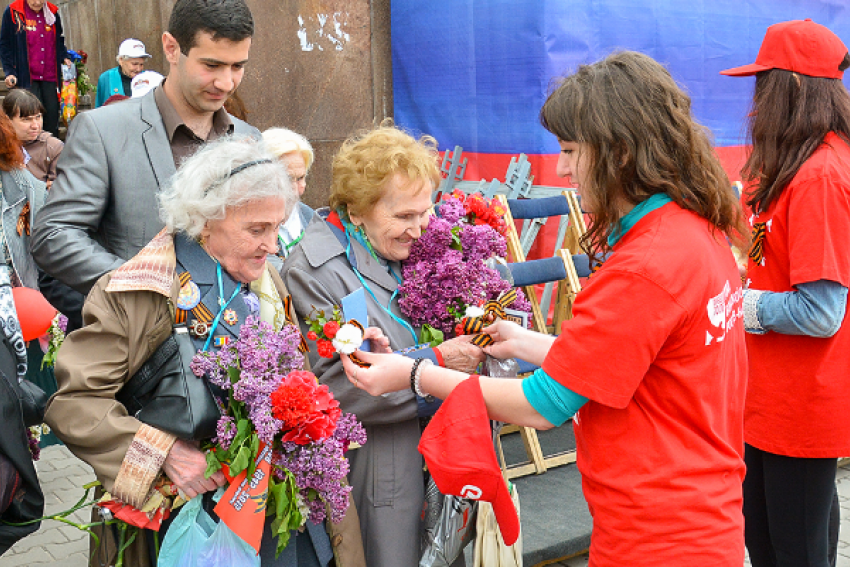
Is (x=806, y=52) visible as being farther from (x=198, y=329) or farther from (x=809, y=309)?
(x=198, y=329)

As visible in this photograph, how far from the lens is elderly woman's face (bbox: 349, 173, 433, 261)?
2797mm

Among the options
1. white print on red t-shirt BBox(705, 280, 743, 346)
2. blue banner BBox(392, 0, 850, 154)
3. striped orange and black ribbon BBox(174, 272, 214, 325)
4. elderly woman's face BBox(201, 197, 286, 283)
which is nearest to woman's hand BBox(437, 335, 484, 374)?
elderly woman's face BBox(201, 197, 286, 283)

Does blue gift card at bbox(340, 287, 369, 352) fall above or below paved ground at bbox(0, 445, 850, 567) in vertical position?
above

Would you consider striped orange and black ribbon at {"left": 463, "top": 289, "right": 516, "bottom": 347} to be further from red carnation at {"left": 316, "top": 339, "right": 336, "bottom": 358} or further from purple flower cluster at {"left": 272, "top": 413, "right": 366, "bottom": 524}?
purple flower cluster at {"left": 272, "top": 413, "right": 366, "bottom": 524}

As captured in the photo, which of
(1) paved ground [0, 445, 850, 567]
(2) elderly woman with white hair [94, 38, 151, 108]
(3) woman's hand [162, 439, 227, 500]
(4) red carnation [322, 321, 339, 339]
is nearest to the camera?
(3) woman's hand [162, 439, 227, 500]

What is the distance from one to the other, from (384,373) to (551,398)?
1.96 feet

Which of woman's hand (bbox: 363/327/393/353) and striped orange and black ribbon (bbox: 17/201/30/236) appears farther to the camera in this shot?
striped orange and black ribbon (bbox: 17/201/30/236)

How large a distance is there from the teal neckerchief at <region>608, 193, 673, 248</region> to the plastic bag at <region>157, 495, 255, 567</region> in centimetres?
132

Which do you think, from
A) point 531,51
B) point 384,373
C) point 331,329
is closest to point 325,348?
point 331,329

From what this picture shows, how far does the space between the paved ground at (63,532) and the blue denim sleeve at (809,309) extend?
198 centimetres

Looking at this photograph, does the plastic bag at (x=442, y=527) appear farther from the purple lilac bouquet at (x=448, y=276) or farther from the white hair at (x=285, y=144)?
the white hair at (x=285, y=144)

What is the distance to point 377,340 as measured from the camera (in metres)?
2.61

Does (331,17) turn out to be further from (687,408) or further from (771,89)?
(687,408)

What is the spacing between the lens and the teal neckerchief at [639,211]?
188 cm
